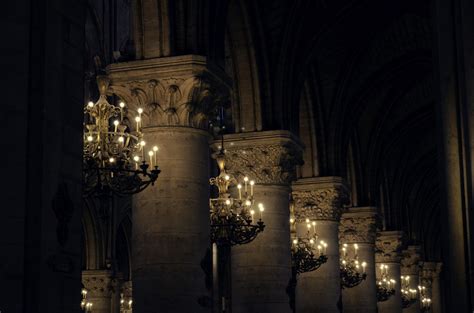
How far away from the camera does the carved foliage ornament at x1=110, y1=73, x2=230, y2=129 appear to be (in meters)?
16.4

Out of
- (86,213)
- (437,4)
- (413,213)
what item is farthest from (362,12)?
(413,213)

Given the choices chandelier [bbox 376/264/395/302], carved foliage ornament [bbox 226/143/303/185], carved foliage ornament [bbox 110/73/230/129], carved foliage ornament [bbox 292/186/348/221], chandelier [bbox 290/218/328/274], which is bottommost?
chandelier [bbox 376/264/395/302]

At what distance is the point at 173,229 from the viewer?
51.9 ft

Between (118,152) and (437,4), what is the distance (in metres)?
6.04

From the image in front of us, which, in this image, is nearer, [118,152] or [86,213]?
[118,152]

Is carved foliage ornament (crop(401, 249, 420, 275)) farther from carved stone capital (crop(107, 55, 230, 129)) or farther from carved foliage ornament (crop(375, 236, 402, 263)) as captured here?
carved stone capital (crop(107, 55, 230, 129))

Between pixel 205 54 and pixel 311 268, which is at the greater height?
pixel 205 54

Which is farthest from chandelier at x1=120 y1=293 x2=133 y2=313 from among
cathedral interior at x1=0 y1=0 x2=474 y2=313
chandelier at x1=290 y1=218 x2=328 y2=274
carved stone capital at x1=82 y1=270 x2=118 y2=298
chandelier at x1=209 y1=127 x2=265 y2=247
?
chandelier at x1=209 y1=127 x2=265 y2=247

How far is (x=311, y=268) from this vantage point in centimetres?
2472

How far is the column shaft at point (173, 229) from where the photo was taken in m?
15.6

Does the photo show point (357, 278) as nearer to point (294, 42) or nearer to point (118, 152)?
point (294, 42)

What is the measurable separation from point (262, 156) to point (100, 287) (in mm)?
14915

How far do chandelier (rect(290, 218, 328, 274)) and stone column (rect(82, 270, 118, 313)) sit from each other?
434 inches

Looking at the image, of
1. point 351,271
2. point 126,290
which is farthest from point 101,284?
point 351,271
